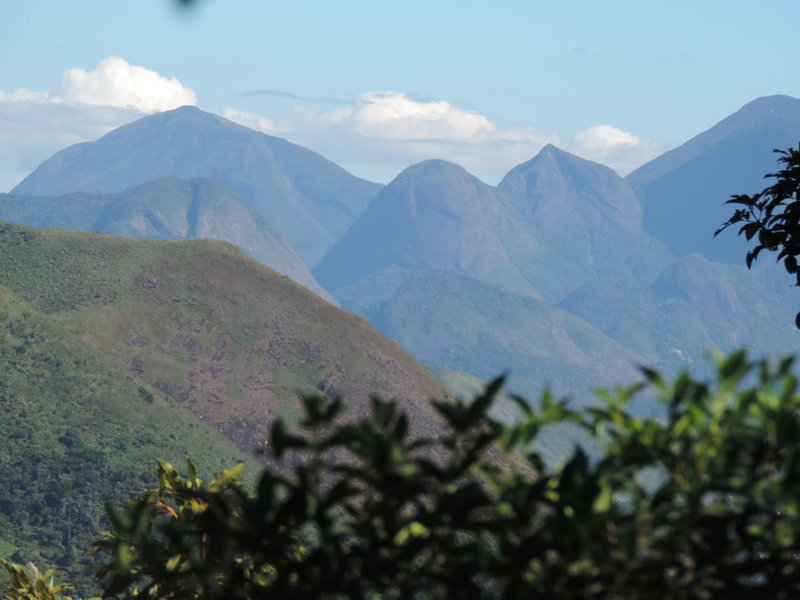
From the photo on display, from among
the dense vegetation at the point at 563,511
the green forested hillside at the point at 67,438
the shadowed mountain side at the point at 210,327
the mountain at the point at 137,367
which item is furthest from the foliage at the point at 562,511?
the shadowed mountain side at the point at 210,327

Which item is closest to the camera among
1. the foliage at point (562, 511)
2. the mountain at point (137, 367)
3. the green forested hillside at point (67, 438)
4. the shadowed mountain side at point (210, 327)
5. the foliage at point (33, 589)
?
the foliage at point (562, 511)

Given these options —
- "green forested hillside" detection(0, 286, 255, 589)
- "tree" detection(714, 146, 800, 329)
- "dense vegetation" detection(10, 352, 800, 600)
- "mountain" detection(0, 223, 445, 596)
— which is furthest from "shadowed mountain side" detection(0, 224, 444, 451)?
"dense vegetation" detection(10, 352, 800, 600)

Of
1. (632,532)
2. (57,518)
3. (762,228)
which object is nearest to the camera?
(632,532)

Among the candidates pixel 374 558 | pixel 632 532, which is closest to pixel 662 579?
pixel 632 532

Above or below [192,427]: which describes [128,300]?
above

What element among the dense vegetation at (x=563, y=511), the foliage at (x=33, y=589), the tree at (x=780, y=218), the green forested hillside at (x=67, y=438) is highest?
the tree at (x=780, y=218)

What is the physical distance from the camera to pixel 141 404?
13462 centimetres

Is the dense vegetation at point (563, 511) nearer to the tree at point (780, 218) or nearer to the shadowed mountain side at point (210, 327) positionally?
the tree at point (780, 218)

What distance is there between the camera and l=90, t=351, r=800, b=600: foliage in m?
3.20

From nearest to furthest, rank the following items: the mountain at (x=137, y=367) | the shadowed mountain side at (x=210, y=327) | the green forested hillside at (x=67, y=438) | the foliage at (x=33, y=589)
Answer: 1. the foliage at (x=33, y=589)
2. the green forested hillside at (x=67, y=438)
3. the mountain at (x=137, y=367)
4. the shadowed mountain side at (x=210, y=327)

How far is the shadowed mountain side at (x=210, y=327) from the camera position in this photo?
151375 millimetres

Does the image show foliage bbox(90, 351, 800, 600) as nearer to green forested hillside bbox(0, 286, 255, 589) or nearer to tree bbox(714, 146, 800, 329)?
tree bbox(714, 146, 800, 329)

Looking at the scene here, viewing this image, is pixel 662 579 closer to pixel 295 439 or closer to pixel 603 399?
pixel 603 399

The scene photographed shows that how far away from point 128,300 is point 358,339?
36.5m
